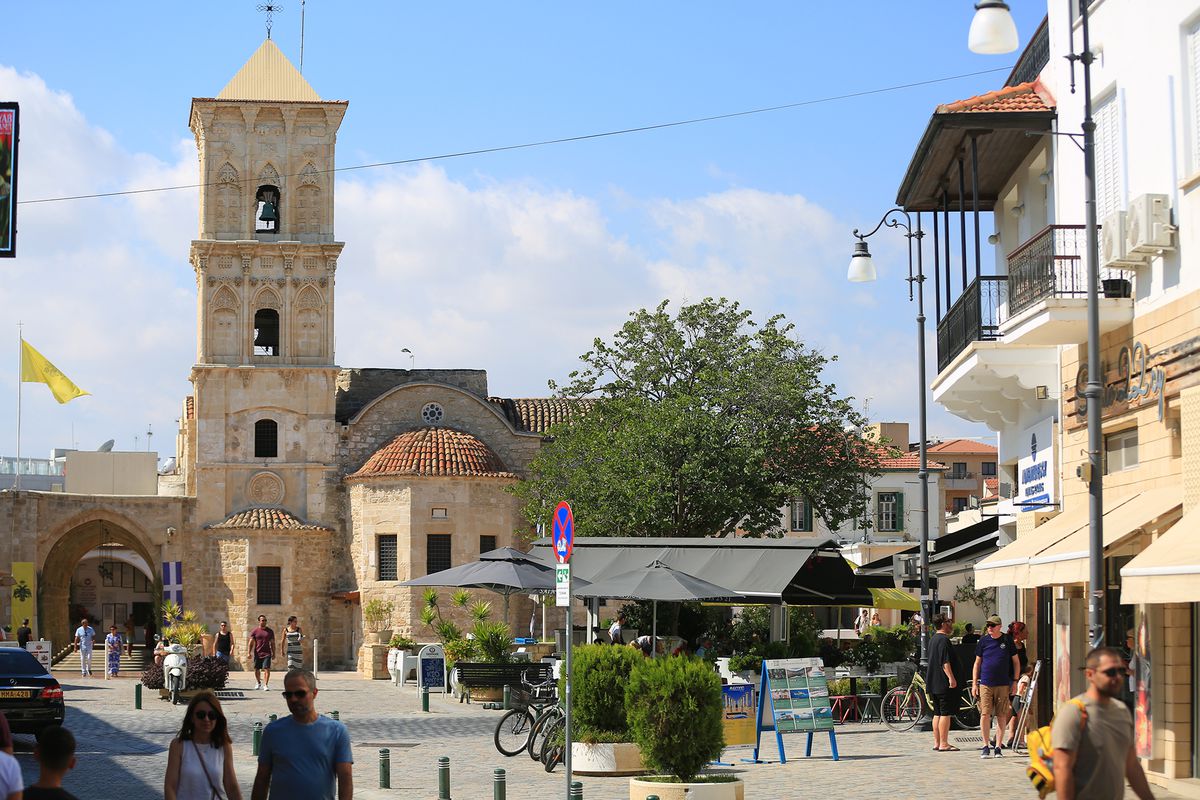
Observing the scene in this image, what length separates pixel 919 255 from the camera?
27312mm

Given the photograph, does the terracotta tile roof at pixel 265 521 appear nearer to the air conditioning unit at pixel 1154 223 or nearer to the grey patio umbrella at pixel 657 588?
the grey patio umbrella at pixel 657 588

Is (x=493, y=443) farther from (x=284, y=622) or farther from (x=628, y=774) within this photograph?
(x=628, y=774)

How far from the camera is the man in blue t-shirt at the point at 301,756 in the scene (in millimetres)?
9047

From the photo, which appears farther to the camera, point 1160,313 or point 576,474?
point 576,474

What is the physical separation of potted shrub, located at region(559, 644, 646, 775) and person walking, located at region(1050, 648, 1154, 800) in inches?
387

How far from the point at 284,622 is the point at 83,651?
319 inches

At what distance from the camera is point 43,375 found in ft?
171

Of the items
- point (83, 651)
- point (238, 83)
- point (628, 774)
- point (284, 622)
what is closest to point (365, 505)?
point (284, 622)

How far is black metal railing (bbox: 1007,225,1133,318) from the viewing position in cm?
1806

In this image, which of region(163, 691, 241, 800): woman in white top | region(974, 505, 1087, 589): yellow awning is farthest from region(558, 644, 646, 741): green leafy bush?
region(163, 691, 241, 800): woman in white top

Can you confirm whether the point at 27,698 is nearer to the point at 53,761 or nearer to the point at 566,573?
the point at 566,573

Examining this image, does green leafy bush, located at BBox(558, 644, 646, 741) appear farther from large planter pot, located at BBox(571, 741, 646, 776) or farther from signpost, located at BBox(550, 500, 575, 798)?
signpost, located at BBox(550, 500, 575, 798)

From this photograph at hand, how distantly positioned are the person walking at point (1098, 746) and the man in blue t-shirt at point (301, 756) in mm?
3939

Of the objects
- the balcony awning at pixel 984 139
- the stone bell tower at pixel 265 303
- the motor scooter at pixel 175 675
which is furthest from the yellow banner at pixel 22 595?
the balcony awning at pixel 984 139
